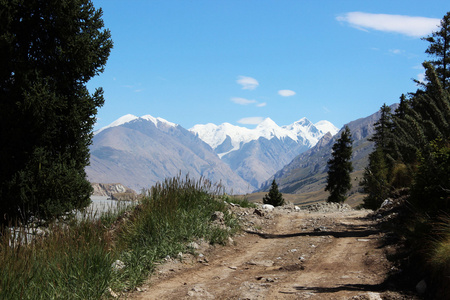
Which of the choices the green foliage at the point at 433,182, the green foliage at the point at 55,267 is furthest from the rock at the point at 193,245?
the green foliage at the point at 433,182

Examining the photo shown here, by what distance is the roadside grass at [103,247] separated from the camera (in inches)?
233

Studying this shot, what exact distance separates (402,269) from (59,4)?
16.6m

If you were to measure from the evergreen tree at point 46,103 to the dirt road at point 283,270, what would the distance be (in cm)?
716

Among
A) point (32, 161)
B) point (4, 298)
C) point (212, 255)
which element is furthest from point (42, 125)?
point (4, 298)

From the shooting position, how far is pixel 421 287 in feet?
21.3

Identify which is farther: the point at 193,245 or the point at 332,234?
the point at 332,234

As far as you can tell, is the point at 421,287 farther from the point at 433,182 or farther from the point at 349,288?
the point at 433,182

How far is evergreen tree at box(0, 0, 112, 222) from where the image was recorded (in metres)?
15.0

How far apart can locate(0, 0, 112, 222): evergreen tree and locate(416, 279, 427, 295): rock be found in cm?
1180

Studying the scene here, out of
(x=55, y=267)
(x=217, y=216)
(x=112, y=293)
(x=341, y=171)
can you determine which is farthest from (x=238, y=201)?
(x=341, y=171)

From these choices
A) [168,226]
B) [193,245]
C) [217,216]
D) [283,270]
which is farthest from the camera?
[217,216]

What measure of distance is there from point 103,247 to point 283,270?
4001 millimetres

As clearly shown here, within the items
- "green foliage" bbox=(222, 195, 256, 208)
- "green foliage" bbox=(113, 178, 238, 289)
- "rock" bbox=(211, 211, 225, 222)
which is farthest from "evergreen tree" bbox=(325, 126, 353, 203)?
"rock" bbox=(211, 211, 225, 222)

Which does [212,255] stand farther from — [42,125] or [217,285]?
[42,125]
